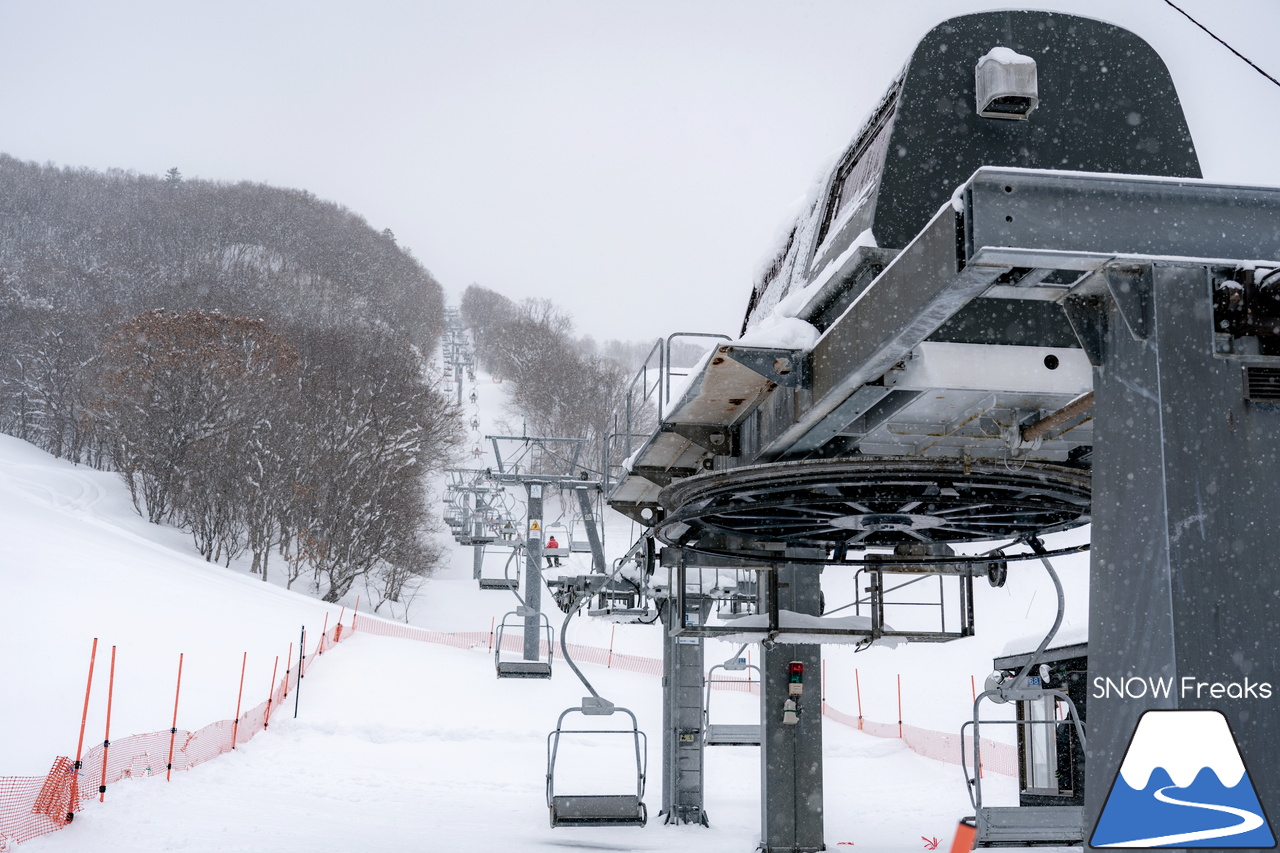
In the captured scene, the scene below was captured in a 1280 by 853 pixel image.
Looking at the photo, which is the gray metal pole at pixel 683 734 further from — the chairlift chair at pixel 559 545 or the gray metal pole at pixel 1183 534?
the gray metal pole at pixel 1183 534

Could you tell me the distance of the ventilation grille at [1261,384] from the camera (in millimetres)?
3135

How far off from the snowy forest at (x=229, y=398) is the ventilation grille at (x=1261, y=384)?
1451 inches

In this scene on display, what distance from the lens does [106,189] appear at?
263 feet

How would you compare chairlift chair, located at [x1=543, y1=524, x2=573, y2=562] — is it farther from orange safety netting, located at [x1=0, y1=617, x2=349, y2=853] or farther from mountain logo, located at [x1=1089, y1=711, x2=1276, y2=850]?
mountain logo, located at [x1=1089, y1=711, x2=1276, y2=850]

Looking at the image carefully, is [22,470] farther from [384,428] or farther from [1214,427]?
[1214,427]

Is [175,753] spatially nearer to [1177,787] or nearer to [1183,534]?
[1177,787]

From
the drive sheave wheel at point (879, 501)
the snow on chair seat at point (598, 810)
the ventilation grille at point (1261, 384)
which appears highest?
the drive sheave wheel at point (879, 501)

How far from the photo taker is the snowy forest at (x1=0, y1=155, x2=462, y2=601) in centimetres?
3881

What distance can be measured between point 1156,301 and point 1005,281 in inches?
20.8

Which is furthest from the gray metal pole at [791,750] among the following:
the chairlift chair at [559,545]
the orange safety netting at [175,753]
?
the chairlift chair at [559,545]

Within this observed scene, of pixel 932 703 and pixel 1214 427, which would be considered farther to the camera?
pixel 932 703

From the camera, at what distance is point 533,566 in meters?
22.9

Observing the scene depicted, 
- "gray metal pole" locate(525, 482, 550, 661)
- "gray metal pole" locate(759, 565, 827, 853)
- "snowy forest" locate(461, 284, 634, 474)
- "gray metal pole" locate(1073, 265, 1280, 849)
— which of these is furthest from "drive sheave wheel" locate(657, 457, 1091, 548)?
"snowy forest" locate(461, 284, 634, 474)

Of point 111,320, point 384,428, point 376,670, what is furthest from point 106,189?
point 376,670
